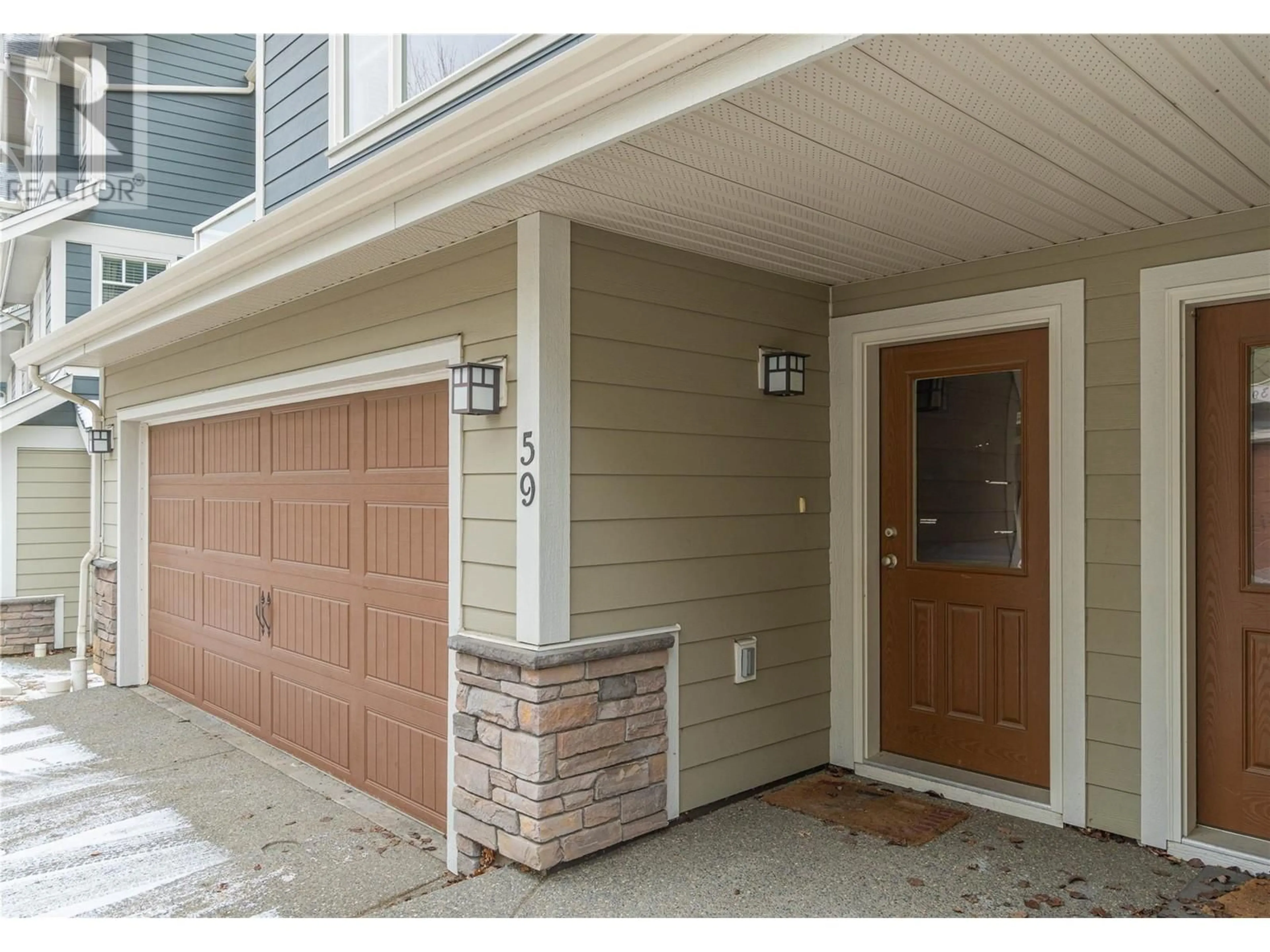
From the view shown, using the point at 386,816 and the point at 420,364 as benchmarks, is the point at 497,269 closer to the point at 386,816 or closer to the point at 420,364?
the point at 420,364

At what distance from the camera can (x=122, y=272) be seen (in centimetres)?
948

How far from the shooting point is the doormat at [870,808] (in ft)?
11.5

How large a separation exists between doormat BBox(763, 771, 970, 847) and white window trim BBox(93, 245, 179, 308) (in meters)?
8.20

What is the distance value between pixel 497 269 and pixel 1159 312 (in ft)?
7.95

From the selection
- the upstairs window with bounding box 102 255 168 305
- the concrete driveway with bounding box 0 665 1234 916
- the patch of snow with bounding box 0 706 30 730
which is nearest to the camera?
the concrete driveway with bounding box 0 665 1234 916

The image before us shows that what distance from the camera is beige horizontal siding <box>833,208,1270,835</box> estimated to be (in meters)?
3.38

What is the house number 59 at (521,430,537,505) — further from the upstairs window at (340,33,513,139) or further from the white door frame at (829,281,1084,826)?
the white door frame at (829,281,1084,826)

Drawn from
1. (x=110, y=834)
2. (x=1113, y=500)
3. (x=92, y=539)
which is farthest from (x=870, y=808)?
(x=92, y=539)

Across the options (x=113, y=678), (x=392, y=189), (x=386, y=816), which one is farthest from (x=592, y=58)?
(x=113, y=678)

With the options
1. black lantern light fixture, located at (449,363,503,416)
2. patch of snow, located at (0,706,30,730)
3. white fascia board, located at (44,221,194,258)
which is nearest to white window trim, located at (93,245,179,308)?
white fascia board, located at (44,221,194,258)

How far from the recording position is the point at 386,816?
4188 mm

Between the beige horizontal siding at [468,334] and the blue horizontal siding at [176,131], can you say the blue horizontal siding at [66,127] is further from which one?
the beige horizontal siding at [468,334]

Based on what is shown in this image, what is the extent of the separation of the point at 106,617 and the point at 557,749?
5624 mm

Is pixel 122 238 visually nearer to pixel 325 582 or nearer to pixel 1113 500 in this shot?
pixel 325 582
